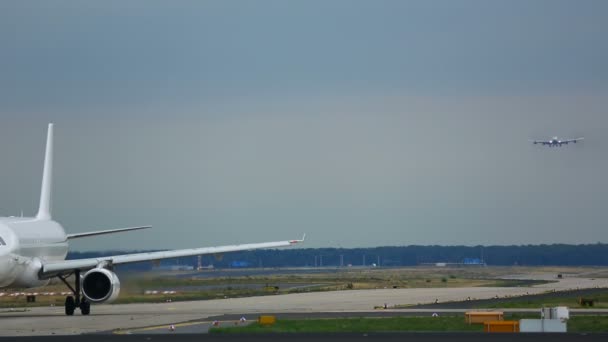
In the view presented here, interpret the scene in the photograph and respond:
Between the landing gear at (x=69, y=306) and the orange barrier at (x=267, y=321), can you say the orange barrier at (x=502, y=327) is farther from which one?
the landing gear at (x=69, y=306)

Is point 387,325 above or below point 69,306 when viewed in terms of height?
below

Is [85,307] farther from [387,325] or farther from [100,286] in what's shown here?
[387,325]

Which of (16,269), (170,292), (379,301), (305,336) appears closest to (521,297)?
(379,301)

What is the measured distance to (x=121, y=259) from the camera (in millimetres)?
65500

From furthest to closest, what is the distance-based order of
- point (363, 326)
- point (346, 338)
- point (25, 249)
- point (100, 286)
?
point (100, 286) < point (25, 249) < point (363, 326) < point (346, 338)

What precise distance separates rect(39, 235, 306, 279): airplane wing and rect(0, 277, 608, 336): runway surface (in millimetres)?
2247

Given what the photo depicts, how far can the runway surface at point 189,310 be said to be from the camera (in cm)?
5178

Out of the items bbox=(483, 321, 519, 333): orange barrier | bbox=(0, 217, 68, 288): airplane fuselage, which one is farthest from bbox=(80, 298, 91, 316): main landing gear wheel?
bbox=(483, 321, 519, 333): orange barrier

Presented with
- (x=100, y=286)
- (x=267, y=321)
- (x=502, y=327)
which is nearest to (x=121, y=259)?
(x=100, y=286)

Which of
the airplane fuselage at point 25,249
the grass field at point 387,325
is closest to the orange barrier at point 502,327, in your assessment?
the grass field at point 387,325

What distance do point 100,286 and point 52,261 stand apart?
442cm

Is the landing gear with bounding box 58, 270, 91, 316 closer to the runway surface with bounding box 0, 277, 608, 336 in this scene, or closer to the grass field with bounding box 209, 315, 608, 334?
the runway surface with bounding box 0, 277, 608, 336

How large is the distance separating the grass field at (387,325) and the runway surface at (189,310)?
518cm

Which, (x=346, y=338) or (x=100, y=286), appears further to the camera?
(x=100, y=286)
